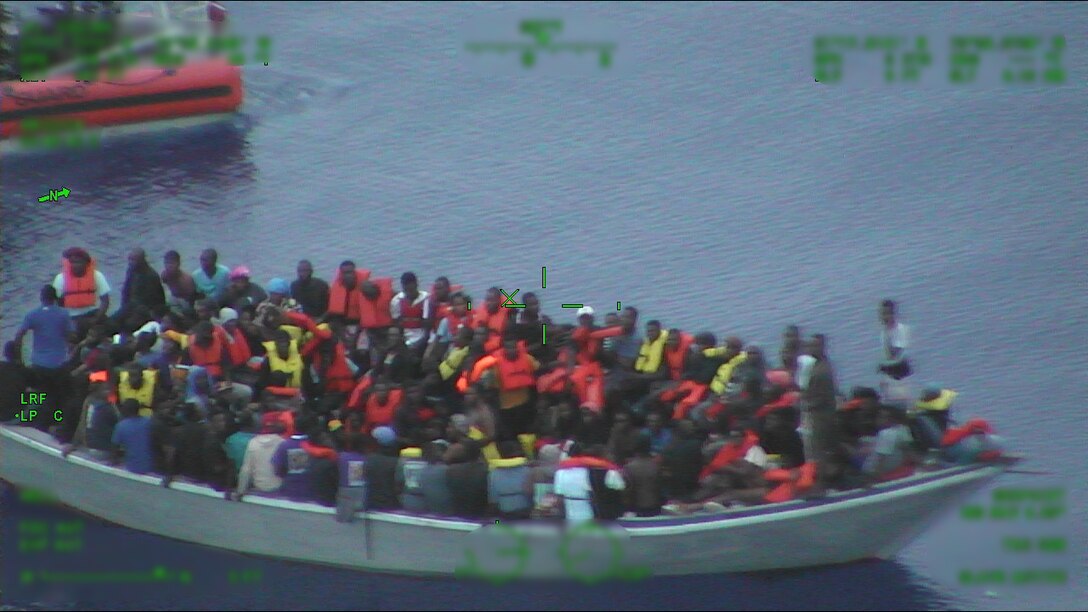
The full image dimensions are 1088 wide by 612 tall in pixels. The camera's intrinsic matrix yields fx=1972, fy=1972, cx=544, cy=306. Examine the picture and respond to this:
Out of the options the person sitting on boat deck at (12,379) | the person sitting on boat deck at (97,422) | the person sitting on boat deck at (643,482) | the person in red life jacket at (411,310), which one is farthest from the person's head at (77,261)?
the person sitting on boat deck at (643,482)

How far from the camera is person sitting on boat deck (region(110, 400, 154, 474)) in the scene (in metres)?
22.0

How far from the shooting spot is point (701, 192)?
1329 inches

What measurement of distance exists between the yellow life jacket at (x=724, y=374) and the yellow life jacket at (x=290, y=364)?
4.84 m

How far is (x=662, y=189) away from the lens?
34.0 meters

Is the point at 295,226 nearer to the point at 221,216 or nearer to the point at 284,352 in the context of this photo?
the point at 221,216

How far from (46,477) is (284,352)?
326 cm

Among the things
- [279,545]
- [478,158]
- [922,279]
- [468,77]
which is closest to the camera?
[279,545]

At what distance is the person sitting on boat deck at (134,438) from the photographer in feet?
72.1

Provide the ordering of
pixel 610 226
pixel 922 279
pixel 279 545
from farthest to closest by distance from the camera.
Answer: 1. pixel 610 226
2. pixel 922 279
3. pixel 279 545

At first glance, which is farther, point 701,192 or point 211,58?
point 211,58

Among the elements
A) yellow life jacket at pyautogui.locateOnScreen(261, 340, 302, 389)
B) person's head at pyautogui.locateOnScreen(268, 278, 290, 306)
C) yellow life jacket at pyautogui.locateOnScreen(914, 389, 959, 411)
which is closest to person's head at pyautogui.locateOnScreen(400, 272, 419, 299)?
person's head at pyautogui.locateOnScreen(268, 278, 290, 306)

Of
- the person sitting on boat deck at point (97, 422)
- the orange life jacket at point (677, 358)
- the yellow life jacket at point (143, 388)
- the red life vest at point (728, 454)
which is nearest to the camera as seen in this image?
the red life vest at point (728, 454)

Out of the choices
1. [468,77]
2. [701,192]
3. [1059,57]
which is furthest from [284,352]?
[1059,57]

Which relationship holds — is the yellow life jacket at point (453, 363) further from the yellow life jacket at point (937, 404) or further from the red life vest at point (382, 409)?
the yellow life jacket at point (937, 404)
